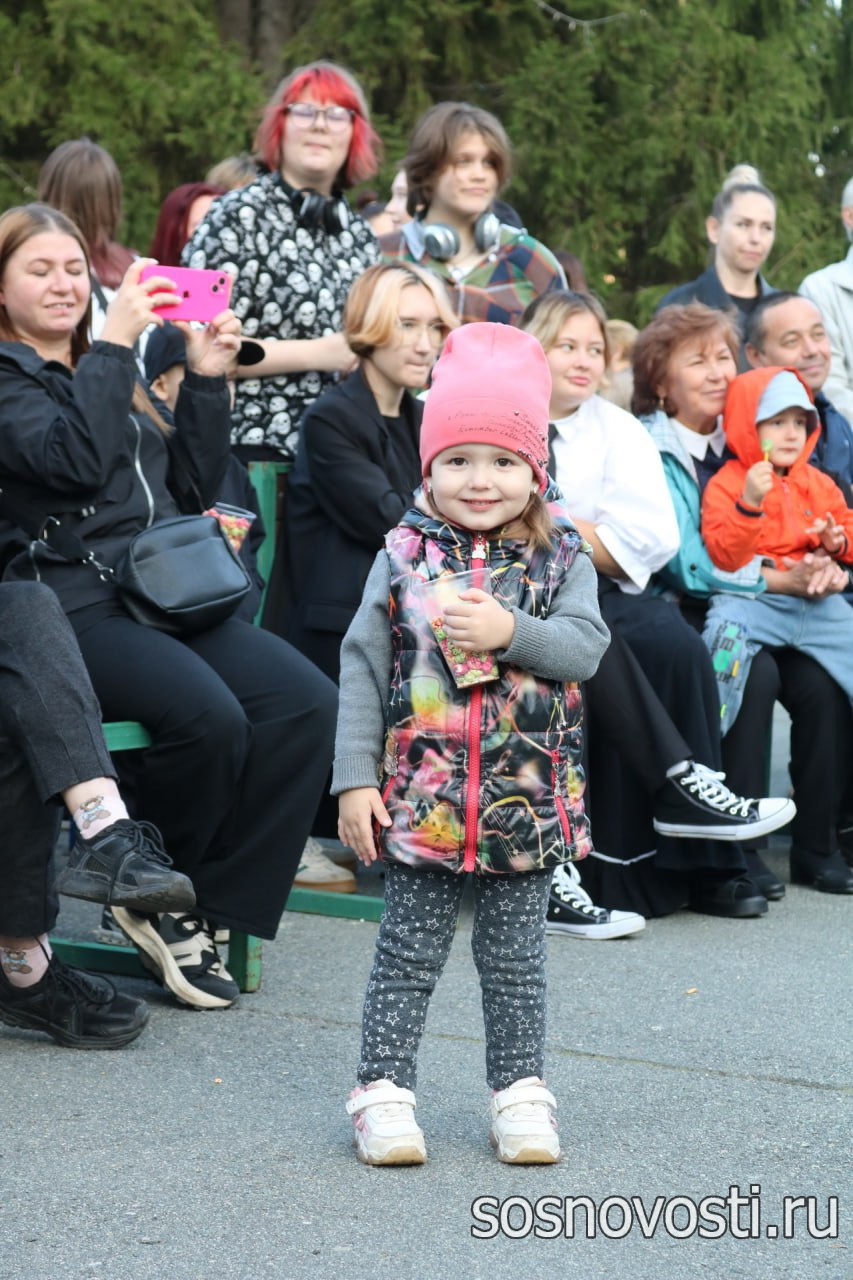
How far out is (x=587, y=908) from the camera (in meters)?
5.18

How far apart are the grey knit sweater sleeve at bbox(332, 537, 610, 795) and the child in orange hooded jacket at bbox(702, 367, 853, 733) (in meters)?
2.43

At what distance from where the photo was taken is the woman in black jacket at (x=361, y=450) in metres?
5.28

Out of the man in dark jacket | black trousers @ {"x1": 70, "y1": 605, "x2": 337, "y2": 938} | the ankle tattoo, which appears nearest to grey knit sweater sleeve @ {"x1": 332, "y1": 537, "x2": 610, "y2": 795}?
the ankle tattoo

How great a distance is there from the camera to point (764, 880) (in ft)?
18.8

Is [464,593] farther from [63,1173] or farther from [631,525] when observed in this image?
[631,525]

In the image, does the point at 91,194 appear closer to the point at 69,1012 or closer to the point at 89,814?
the point at 89,814

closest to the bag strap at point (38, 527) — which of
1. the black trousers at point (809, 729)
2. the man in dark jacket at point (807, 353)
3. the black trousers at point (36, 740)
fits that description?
the black trousers at point (36, 740)

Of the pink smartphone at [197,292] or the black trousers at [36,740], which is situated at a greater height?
the pink smartphone at [197,292]

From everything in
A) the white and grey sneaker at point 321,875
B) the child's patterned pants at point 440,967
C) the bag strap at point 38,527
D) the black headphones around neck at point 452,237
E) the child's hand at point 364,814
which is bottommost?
the white and grey sneaker at point 321,875

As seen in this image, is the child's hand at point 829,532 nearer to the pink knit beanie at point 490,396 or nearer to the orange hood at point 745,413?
the orange hood at point 745,413

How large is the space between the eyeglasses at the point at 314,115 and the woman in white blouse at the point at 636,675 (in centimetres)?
91

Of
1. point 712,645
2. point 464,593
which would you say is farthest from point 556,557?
point 712,645

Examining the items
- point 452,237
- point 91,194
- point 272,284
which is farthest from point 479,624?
point 91,194

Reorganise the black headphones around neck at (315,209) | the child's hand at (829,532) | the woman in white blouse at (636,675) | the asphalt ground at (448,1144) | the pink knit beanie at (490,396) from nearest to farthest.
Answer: the asphalt ground at (448,1144)
the pink knit beanie at (490,396)
the woman in white blouse at (636,675)
the black headphones around neck at (315,209)
the child's hand at (829,532)
